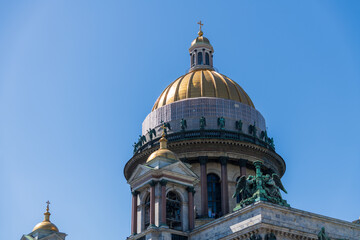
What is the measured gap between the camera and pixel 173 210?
56.7 meters

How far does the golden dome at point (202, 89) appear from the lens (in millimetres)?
71250

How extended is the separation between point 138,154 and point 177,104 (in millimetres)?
6185

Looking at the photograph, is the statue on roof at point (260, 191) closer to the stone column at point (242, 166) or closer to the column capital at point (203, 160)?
the column capital at point (203, 160)

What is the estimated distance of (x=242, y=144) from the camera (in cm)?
6794

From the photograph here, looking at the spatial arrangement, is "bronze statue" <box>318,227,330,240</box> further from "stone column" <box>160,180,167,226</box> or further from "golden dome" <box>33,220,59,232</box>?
"golden dome" <box>33,220,59,232</box>

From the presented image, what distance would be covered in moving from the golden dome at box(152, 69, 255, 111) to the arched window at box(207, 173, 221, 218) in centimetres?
849

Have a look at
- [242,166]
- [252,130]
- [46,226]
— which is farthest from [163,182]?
[46,226]

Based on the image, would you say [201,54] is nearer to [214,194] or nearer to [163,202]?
[214,194]

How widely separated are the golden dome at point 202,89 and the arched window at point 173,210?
16768mm

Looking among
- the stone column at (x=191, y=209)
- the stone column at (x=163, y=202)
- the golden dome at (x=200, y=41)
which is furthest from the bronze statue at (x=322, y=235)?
the golden dome at (x=200, y=41)

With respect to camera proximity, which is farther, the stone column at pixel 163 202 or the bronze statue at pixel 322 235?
the stone column at pixel 163 202

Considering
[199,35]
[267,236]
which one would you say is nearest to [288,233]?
[267,236]

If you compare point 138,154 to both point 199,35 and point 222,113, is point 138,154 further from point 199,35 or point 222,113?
point 199,35

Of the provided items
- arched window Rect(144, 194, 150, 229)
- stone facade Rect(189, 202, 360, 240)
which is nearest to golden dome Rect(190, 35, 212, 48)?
arched window Rect(144, 194, 150, 229)
